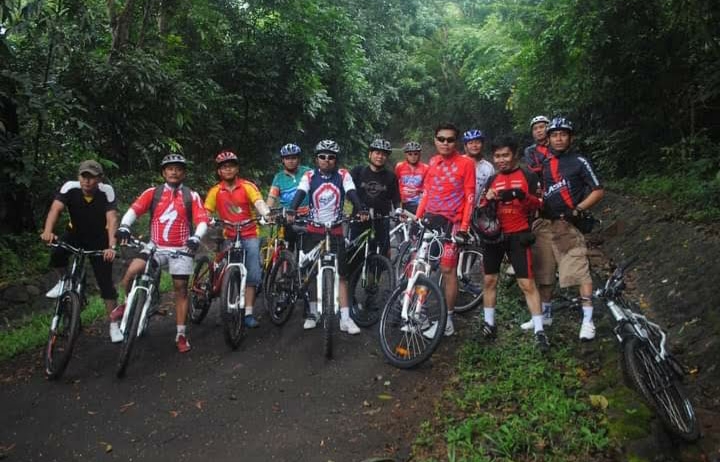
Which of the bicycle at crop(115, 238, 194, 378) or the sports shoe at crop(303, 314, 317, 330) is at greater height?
the bicycle at crop(115, 238, 194, 378)

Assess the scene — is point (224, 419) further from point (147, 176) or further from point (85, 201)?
point (147, 176)

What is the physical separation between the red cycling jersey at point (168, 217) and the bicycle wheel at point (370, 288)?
1.91m

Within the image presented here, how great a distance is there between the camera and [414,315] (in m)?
5.15

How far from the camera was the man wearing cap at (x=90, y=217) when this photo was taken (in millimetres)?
5723

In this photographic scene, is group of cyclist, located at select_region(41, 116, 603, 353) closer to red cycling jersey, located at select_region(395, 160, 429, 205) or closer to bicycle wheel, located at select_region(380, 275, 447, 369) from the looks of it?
bicycle wheel, located at select_region(380, 275, 447, 369)

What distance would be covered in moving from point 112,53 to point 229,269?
6.11m

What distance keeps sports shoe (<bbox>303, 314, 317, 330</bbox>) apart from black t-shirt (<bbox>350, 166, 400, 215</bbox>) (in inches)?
60.5

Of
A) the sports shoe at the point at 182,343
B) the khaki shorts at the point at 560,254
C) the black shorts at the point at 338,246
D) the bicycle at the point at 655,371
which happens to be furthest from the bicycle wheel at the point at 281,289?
the bicycle at the point at 655,371

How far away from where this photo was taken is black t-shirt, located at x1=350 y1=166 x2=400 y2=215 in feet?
21.6

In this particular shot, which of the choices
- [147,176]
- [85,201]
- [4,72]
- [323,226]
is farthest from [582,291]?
[147,176]

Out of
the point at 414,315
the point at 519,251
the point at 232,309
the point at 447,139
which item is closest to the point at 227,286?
the point at 232,309

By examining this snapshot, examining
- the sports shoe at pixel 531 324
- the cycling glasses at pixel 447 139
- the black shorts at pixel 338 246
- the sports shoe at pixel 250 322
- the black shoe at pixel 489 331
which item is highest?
the cycling glasses at pixel 447 139

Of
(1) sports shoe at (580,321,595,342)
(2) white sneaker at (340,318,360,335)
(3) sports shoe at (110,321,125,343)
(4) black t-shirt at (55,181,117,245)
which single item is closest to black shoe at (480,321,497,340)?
(1) sports shoe at (580,321,595,342)

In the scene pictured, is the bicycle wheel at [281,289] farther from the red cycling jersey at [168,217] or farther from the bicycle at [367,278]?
the red cycling jersey at [168,217]
